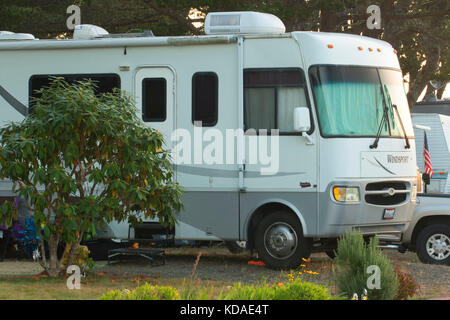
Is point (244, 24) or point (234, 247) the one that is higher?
point (244, 24)

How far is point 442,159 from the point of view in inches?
614

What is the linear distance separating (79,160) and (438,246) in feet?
19.0

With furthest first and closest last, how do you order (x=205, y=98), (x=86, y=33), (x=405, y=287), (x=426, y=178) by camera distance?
(x=426, y=178) < (x=86, y=33) < (x=205, y=98) < (x=405, y=287)

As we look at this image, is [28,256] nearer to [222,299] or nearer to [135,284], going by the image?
[135,284]

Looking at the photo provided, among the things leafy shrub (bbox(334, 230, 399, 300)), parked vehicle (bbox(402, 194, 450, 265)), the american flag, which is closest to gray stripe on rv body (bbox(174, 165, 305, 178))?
parked vehicle (bbox(402, 194, 450, 265))

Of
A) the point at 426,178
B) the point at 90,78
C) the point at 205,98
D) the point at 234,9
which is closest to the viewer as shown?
the point at 205,98

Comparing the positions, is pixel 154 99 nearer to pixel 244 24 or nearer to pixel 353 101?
pixel 244 24

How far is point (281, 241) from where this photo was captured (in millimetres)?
12094

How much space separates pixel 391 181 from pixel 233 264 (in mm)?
2748

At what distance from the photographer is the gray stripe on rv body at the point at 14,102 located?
1308 cm

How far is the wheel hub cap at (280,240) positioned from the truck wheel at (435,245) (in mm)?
2252

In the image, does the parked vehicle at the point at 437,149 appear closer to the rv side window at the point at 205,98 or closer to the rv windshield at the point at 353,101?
the rv windshield at the point at 353,101

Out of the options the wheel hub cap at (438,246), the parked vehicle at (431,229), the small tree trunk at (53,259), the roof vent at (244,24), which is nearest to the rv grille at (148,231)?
the small tree trunk at (53,259)

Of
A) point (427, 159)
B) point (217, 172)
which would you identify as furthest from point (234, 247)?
point (427, 159)
